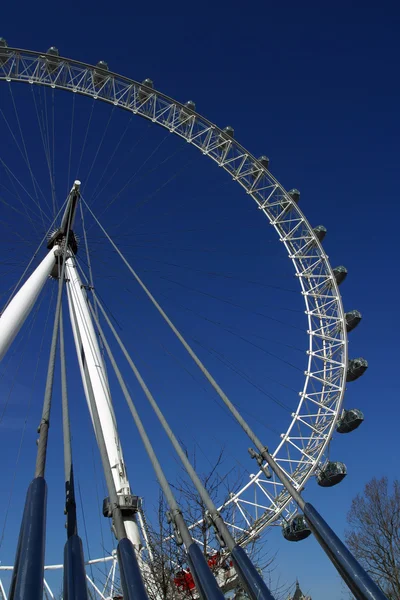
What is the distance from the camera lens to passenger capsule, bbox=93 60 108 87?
74.2ft

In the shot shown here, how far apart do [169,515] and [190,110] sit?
2161cm

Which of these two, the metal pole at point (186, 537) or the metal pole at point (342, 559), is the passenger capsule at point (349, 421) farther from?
the metal pole at point (342, 559)

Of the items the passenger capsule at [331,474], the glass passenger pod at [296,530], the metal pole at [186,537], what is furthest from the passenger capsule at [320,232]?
the metal pole at [186,537]

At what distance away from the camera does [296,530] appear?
19766mm

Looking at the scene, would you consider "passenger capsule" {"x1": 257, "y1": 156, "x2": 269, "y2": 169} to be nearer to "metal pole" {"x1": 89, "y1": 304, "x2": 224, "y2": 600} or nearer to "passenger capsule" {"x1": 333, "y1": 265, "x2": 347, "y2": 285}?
"passenger capsule" {"x1": 333, "y1": 265, "x2": 347, "y2": 285}

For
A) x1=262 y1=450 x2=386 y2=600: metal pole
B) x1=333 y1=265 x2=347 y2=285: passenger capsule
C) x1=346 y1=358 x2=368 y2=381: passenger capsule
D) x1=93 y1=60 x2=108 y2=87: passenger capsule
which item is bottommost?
x1=262 y1=450 x2=386 y2=600: metal pole

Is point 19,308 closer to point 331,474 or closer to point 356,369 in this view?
point 331,474

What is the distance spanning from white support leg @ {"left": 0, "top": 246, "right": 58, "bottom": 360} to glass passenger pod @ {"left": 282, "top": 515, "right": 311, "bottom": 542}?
13.5m

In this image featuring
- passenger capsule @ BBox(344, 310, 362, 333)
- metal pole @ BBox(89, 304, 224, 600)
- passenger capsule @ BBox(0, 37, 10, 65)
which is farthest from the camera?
passenger capsule @ BBox(344, 310, 362, 333)

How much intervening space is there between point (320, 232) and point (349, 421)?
9.67 meters

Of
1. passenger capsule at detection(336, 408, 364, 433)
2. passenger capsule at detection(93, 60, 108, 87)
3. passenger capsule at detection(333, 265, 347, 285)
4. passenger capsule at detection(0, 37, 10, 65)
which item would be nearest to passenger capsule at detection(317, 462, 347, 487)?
passenger capsule at detection(336, 408, 364, 433)

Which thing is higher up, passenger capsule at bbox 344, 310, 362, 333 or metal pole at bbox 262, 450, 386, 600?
passenger capsule at bbox 344, 310, 362, 333

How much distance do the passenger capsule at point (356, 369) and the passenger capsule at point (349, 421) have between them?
5.55ft

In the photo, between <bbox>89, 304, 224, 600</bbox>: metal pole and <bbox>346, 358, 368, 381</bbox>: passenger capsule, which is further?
<bbox>346, 358, 368, 381</bbox>: passenger capsule
